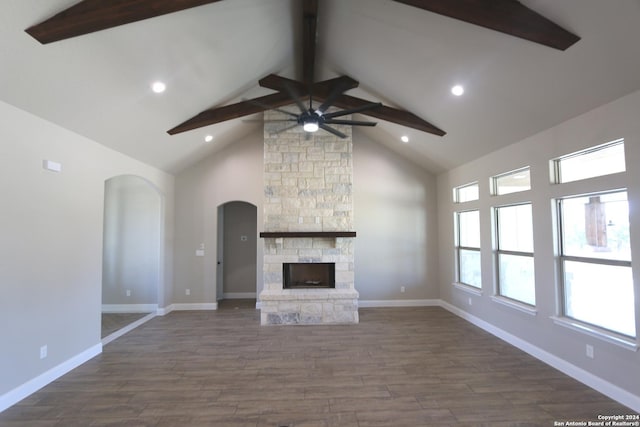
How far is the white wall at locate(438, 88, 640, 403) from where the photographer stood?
2.68 m

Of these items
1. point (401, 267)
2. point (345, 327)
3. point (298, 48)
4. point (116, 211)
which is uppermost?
point (298, 48)

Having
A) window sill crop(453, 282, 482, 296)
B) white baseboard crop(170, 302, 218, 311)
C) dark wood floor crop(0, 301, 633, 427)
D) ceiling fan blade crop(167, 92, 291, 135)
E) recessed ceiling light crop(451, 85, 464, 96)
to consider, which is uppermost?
ceiling fan blade crop(167, 92, 291, 135)

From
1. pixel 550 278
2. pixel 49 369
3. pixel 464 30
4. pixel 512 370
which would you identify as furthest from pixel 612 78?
pixel 49 369

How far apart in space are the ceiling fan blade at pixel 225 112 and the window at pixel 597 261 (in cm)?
429

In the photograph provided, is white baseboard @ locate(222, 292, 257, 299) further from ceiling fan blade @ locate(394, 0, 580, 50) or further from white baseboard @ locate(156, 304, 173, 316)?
ceiling fan blade @ locate(394, 0, 580, 50)

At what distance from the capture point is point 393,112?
16.1ft

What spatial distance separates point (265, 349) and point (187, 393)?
1.26 metres

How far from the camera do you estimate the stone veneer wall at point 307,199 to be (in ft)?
18.3

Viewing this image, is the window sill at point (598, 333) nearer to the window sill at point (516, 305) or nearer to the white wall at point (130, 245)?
the window sill at point (516, 305)

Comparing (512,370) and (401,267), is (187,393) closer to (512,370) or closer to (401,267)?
(512,370)

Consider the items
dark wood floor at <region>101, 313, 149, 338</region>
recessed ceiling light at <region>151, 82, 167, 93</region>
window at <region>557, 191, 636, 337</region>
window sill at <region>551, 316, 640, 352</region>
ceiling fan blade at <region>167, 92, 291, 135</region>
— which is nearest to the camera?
window sill at <region>551, 316, 640, 352</region>

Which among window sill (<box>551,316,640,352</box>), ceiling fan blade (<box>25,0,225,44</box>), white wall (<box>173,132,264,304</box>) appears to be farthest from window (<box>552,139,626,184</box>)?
white wall (<box>173,132,264,304</box>)

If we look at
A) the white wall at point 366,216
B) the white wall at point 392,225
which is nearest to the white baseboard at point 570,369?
the white wall at point 392,225

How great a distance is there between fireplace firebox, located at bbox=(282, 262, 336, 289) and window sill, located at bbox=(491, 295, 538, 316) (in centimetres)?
274
